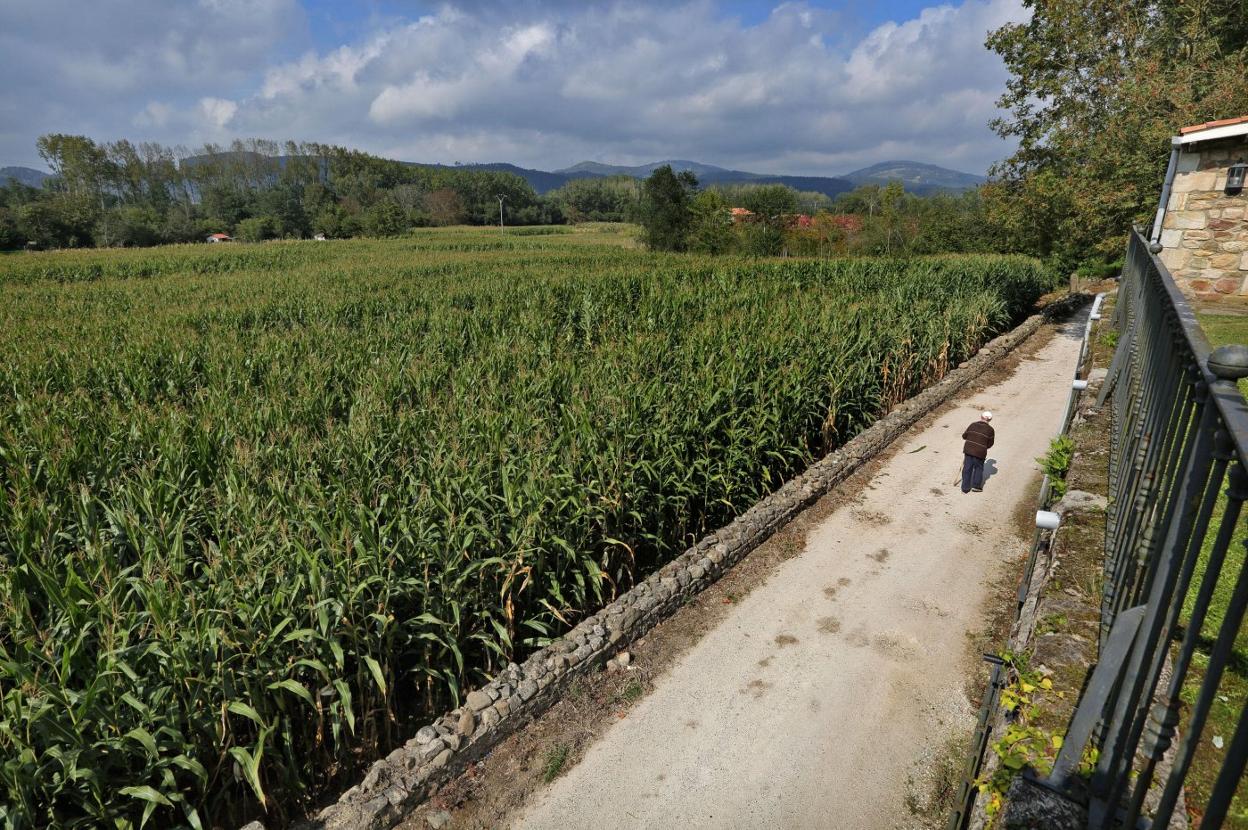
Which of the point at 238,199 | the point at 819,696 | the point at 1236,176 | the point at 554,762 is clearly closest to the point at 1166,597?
the point at 819,696

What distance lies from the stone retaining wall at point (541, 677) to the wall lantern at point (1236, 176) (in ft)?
28.6

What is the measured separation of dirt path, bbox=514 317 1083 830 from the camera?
351cm

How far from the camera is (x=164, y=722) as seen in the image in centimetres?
303

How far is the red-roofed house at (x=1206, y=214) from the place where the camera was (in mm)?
9914

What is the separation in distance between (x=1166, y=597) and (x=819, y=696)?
280 centimetres

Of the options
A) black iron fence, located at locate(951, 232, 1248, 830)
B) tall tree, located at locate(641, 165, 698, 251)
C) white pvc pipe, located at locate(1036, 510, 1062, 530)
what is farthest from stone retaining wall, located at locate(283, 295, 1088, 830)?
tall tree, located at locate(641, 165, 698, 251)

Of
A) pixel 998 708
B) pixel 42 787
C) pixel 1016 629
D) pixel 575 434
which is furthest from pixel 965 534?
pixel 42 787

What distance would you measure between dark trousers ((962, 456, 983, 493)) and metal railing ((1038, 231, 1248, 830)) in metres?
3.96

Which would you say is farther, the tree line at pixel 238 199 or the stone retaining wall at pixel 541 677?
the tree line at pixel 238 199

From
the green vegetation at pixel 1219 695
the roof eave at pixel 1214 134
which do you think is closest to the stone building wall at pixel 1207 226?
the roof eave at pixel 1214 134

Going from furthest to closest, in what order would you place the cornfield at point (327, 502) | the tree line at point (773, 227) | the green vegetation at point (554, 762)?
1. the tree line at point (773, 227)
2. the green vegetation at point (554, 762)
3. the cornfield at point (327, 502)

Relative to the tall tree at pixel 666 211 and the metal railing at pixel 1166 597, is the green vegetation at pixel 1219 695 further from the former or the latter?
the tall tree at pixel 666 211

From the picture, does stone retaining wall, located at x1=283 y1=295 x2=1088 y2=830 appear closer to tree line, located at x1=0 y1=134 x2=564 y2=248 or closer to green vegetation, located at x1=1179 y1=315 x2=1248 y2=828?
green vegetation, located at x1=1179 y1=315 x2=1248 y2=828

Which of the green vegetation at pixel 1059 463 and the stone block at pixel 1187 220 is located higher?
the stone block at pixel 1187 220
